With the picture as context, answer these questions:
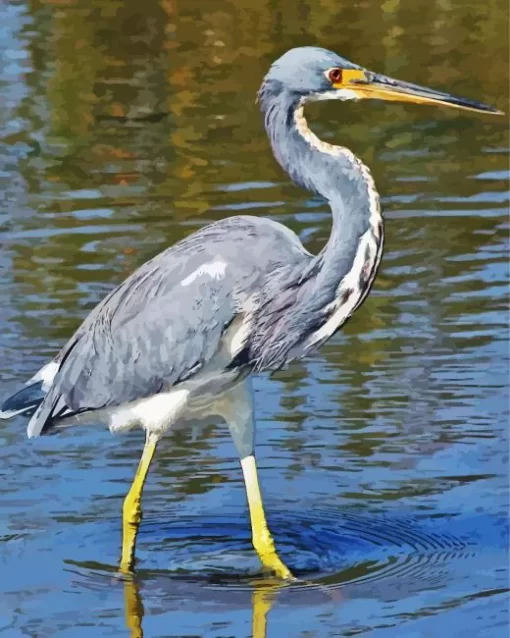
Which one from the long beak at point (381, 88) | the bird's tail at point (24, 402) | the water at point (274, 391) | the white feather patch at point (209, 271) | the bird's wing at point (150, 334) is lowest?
the water at point (274, 391)

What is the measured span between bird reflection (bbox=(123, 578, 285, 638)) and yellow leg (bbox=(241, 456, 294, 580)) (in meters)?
0.07

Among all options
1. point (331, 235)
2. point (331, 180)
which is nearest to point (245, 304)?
point (331, 235)

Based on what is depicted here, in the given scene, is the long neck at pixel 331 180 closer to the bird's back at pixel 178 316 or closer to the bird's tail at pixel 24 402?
the bird's back at pixel 178 316

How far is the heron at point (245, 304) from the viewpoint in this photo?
6336mm

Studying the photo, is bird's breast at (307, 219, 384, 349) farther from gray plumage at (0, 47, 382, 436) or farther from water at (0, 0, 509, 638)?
water at (0, 0, 509, 638)

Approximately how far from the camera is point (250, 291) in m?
6.53

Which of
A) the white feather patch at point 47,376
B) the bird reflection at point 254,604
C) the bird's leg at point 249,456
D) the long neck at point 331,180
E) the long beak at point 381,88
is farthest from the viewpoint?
the white feather patch at point 47,376

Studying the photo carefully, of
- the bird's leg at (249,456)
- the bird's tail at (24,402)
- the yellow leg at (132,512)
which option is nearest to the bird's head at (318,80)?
the bird's leg at (249,456)

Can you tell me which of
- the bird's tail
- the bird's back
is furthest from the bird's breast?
the bird's tail

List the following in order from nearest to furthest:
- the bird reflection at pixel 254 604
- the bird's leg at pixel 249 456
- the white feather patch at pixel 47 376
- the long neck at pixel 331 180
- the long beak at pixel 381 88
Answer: the bird reflection at pixel 254 604
the long neck at pixel 331 180
the long beak at pixel 381 88
the bird's leg at pixel 249 456
the white feather patch at pixel 47 376

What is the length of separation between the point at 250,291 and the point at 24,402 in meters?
1.23

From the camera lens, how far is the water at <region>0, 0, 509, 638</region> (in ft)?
21.0

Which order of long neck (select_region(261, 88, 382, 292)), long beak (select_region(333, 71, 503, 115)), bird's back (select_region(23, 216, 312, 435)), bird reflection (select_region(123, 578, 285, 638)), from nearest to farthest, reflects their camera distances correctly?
bird reflection (select_region(123, 578, 285, 638)) → long neck (select_region(261, 88, 382, 292)) → long beak (select_region(333, 71, 503, 115)) → bird's back (select_region(23, 216, 312, 435))

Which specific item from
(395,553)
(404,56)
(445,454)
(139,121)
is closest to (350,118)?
(139,121)
